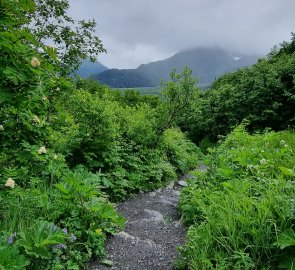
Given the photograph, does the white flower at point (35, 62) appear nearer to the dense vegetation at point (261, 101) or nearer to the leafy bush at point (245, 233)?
the leafy bush at point (245, 233)

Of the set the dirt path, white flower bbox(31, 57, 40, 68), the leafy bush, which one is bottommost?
the dirt path

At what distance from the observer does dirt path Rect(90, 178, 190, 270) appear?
383 centimetres


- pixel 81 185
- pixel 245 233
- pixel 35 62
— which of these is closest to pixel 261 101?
pixel 245 233

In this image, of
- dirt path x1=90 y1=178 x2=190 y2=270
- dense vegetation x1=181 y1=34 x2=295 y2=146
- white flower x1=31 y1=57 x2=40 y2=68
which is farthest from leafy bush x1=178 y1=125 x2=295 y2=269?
dense vegetation x1=181 y1=34 x2=295 y2=146

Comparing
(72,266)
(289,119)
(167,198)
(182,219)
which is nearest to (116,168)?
(167,198)

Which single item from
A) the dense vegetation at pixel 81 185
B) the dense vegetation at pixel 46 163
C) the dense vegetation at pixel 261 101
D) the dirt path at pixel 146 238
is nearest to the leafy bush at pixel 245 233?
the dense vegetation at pixel 81 185

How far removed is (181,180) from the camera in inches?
372

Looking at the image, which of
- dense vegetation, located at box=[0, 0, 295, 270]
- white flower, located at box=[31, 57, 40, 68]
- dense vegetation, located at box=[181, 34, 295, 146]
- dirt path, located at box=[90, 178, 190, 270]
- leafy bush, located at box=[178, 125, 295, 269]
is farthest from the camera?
dense vegetation, located at box=[181, 34, 295, 146]

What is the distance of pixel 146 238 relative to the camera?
15.1 ft

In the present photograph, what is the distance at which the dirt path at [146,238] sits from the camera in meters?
3.83

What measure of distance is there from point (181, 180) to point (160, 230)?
15.2ft

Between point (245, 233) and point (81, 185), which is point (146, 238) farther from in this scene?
point (245, 233)

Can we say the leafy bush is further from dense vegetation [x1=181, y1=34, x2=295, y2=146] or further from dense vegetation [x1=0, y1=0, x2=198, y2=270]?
dense vegetation [x1=181, y1=34, x2=295, y2=146]

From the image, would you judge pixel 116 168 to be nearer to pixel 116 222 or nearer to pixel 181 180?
pixel 116 222
